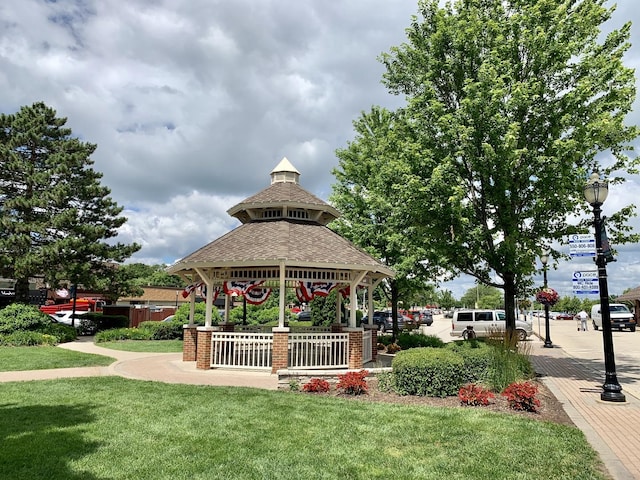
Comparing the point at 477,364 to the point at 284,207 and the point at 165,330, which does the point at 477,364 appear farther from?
the point at 165,330

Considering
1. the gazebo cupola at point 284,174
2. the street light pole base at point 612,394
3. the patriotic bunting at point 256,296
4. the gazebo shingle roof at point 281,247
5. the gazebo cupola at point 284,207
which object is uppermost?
the gazebo cupola at point 284,174

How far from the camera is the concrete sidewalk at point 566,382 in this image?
262 inches

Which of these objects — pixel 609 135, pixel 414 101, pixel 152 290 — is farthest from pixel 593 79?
pixel 152 290

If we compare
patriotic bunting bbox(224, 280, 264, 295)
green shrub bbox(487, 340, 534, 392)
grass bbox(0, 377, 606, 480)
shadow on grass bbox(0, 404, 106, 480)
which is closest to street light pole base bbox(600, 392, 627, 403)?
green shrub bbox(487, 340, 534, 392)

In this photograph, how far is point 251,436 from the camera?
6957mm

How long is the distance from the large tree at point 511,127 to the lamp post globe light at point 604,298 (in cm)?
121

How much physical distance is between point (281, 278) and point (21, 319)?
625 inches

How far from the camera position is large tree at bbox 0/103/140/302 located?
24.0 metres

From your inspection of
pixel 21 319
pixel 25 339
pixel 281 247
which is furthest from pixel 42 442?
pixel 21 319

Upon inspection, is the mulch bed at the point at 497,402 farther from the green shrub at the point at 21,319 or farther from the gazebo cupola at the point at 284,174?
the green shrub at the point at 21,319

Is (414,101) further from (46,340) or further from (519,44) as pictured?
(46,340)

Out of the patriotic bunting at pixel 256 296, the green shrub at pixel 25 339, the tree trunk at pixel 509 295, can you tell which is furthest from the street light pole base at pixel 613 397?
the green shrub at pixel 25 339

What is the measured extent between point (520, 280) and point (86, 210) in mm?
24367

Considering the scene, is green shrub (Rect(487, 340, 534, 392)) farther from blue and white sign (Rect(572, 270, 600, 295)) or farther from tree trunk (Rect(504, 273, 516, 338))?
blue and white sign (Rect(572, 270, 600, 295))
